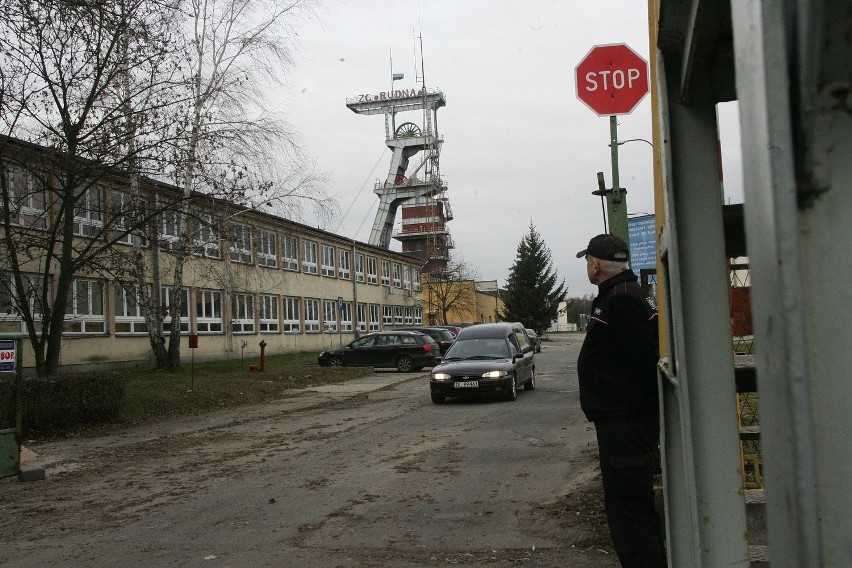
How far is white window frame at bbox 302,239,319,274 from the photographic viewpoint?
1885 inches

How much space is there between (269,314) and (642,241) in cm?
3445

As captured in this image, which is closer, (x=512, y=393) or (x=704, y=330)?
(x=704, y=330)

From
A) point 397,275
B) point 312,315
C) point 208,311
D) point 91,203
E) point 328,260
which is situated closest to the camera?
point 91,203

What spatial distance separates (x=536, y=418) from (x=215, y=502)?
733cm

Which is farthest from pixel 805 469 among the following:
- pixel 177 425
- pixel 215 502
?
pixel 177 425

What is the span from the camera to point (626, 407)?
153 inches

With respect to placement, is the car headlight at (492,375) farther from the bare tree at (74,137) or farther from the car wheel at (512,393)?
the bare tree at (74,137)

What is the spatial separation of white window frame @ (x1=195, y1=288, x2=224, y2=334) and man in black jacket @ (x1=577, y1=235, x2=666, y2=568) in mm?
33606

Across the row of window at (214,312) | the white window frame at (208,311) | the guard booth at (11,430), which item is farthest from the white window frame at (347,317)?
the guard booth at (11,430)

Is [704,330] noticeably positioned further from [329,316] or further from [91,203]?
[329,316]

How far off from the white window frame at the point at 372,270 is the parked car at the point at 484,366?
1595 inches

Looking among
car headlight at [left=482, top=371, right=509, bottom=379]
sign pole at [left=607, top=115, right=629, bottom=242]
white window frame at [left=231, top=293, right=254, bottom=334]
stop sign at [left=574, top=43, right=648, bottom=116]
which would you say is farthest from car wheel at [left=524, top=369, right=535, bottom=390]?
white window frame at [left=231, top=293, right=254, bottom=334]

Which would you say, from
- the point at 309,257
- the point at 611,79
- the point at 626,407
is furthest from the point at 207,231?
the point at 309,257

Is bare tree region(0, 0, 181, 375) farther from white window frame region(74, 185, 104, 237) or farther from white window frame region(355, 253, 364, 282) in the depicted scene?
white window frame region(355, 253, 364, 282)
